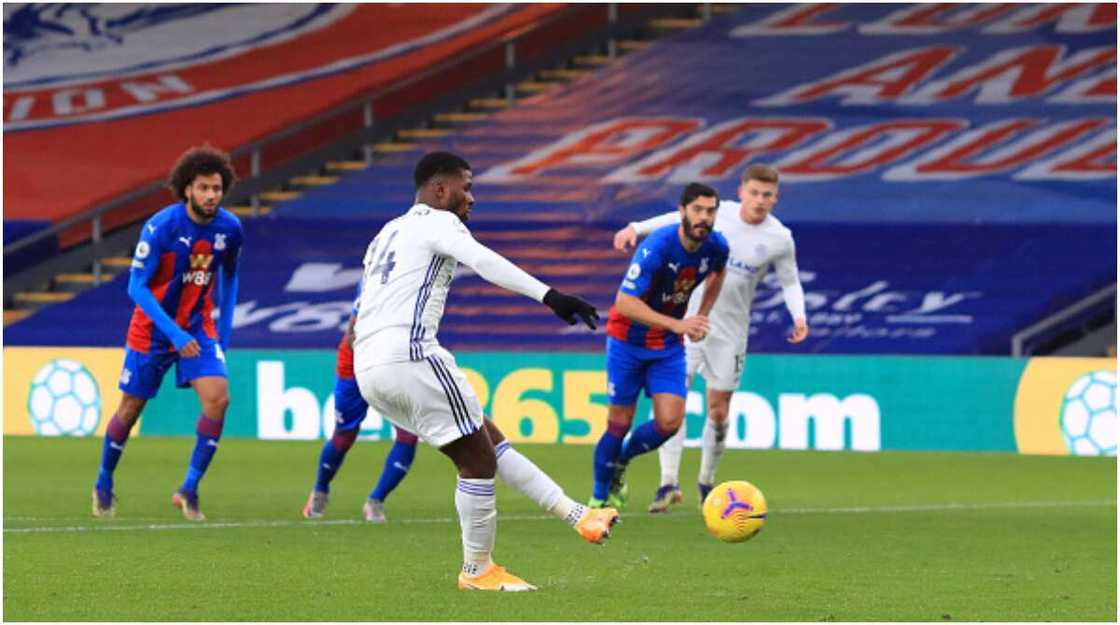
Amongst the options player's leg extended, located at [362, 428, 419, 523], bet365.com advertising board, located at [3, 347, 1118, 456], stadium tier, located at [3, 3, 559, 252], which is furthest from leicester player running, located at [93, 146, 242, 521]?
stadium tier, located at [3, 3, 559, 252]

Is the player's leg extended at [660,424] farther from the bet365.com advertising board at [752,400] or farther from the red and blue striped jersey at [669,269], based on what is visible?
the bet365.com advertising board at [752,400]

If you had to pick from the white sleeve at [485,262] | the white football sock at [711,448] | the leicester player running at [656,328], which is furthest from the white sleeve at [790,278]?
the white sleeve at [485,262]

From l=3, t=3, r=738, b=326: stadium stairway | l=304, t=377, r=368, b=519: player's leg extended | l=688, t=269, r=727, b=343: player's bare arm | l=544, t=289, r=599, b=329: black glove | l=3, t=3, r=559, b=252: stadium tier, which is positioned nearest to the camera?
l=544, t=289, r=599, b=329: black glove

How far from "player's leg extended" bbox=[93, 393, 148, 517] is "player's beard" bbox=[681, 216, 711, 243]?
10.1 feet

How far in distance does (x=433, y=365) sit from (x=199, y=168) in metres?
3.46

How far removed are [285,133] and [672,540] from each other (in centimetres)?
1832

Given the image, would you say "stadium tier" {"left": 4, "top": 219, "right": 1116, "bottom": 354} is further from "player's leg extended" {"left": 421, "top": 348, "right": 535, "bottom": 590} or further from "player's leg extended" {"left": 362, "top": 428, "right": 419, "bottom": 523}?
"player's leg extended" {"left": 421, "top": 348, "right": 535, "bottom": 590}

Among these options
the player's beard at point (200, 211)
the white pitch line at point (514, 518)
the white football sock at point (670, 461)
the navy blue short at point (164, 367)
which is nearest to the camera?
the white pitch line at point (514, 518)

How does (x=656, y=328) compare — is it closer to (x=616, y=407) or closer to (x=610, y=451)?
(x=616, y=407)

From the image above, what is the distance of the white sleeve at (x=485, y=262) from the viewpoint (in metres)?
7.46

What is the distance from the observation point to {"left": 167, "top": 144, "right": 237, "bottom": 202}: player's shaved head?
36.4 feet

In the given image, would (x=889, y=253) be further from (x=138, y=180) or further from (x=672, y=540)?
(x=672, y=540)

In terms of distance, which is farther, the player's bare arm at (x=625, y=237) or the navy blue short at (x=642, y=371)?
the player's bare arm at (x=625, y=237)

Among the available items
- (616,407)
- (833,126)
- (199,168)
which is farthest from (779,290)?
(199,168)
